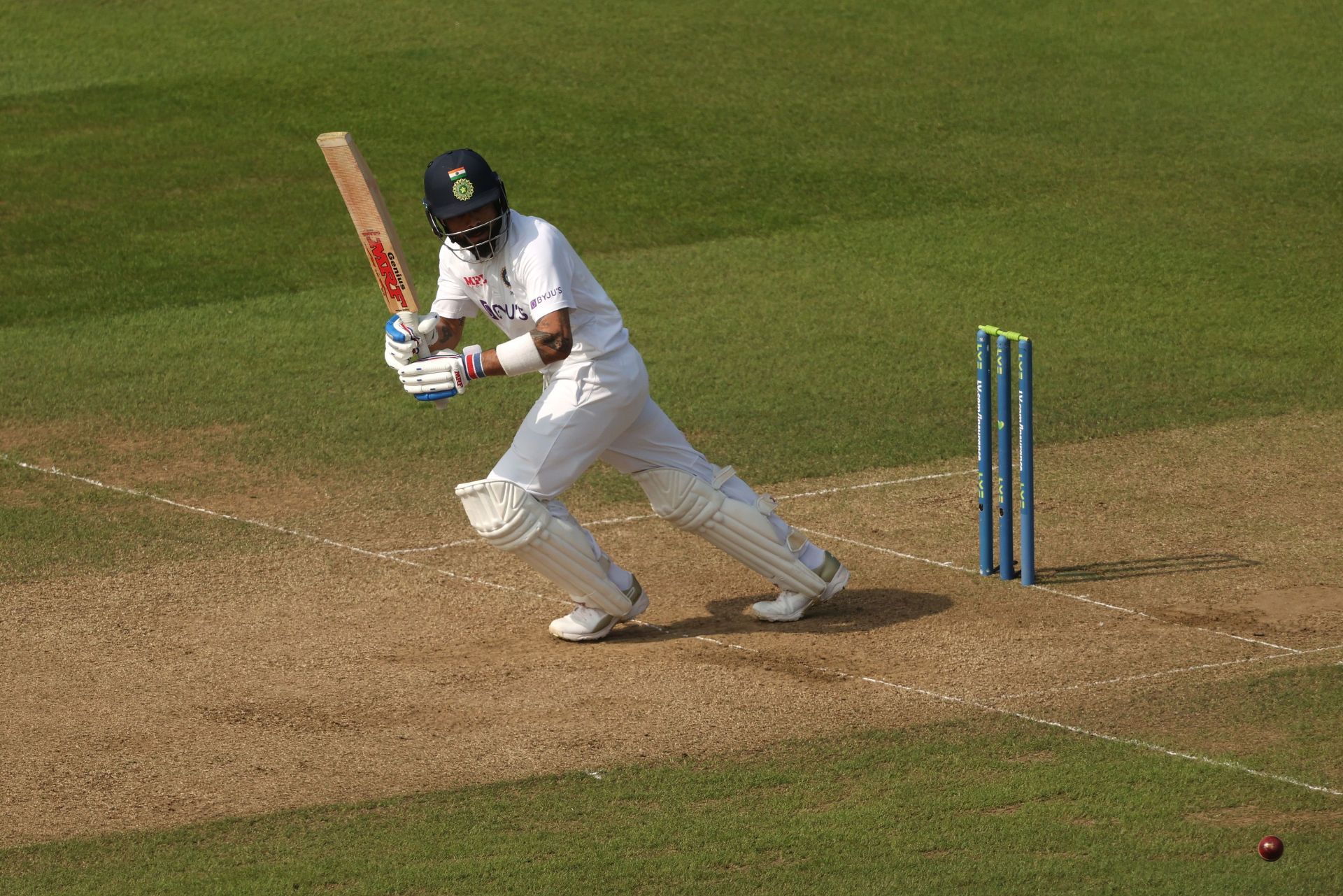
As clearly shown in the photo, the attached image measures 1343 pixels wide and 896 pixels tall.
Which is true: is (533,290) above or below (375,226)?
below

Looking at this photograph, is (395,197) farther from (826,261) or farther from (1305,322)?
(1305,322)

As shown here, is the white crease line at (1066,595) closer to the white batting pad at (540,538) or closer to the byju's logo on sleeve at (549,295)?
the white batting pad at (540,538)

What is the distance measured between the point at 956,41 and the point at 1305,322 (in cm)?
729

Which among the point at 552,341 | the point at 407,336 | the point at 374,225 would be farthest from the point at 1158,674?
the point at 374,225

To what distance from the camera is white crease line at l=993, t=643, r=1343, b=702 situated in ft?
22.1

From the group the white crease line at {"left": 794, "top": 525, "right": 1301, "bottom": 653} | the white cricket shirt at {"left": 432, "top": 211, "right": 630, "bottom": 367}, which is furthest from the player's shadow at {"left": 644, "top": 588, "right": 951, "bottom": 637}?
the white cricket shirt at {"left": 432, "top": 211, "right": 630, "bottom": 367}

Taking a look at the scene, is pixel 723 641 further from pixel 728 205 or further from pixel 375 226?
pixel 728 205

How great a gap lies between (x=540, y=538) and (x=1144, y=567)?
2.94m

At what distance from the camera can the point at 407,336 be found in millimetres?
7227

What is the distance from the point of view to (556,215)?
14680mm

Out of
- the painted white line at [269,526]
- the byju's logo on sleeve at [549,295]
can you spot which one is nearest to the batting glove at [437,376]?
the byju's logo on sleeve at [549,295]

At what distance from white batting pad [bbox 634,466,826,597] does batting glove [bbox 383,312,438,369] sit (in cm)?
109

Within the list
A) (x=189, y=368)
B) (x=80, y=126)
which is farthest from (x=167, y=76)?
(x=189, y=368)

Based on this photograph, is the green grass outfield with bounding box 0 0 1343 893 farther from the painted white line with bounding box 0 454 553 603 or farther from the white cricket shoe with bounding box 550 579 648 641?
the white cricket shoe with bounding box 550 579 648 641
